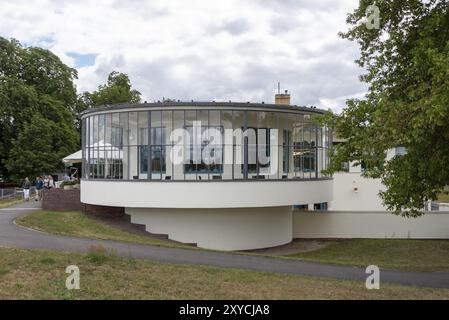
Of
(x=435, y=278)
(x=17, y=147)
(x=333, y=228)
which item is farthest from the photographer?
(x=17, y=147)

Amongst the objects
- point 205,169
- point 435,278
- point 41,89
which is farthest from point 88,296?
point 41,89

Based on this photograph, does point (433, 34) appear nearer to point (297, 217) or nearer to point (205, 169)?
point (205, 169)

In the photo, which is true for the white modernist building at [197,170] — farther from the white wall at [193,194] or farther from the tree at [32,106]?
the tree at [32,106]

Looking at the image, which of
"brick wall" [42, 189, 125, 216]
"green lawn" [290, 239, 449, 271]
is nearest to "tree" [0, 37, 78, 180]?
"brick wall" [42, 189, 125, 216]

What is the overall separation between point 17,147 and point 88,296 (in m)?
31.5

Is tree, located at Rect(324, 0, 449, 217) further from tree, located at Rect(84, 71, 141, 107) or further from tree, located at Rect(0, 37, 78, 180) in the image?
tree, located at Rect(84, 71, 141, 107)

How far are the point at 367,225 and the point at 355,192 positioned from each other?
20.3 feet

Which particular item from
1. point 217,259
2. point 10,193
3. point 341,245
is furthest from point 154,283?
point 10,193

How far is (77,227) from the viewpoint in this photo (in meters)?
20.6

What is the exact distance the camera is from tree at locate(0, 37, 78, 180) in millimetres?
38219

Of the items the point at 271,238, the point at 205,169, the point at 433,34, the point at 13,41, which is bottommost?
the point at 271,238

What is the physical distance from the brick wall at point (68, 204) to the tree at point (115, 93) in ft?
109

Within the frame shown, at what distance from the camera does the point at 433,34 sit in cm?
1295

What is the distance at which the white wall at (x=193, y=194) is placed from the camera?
69.8 ft
